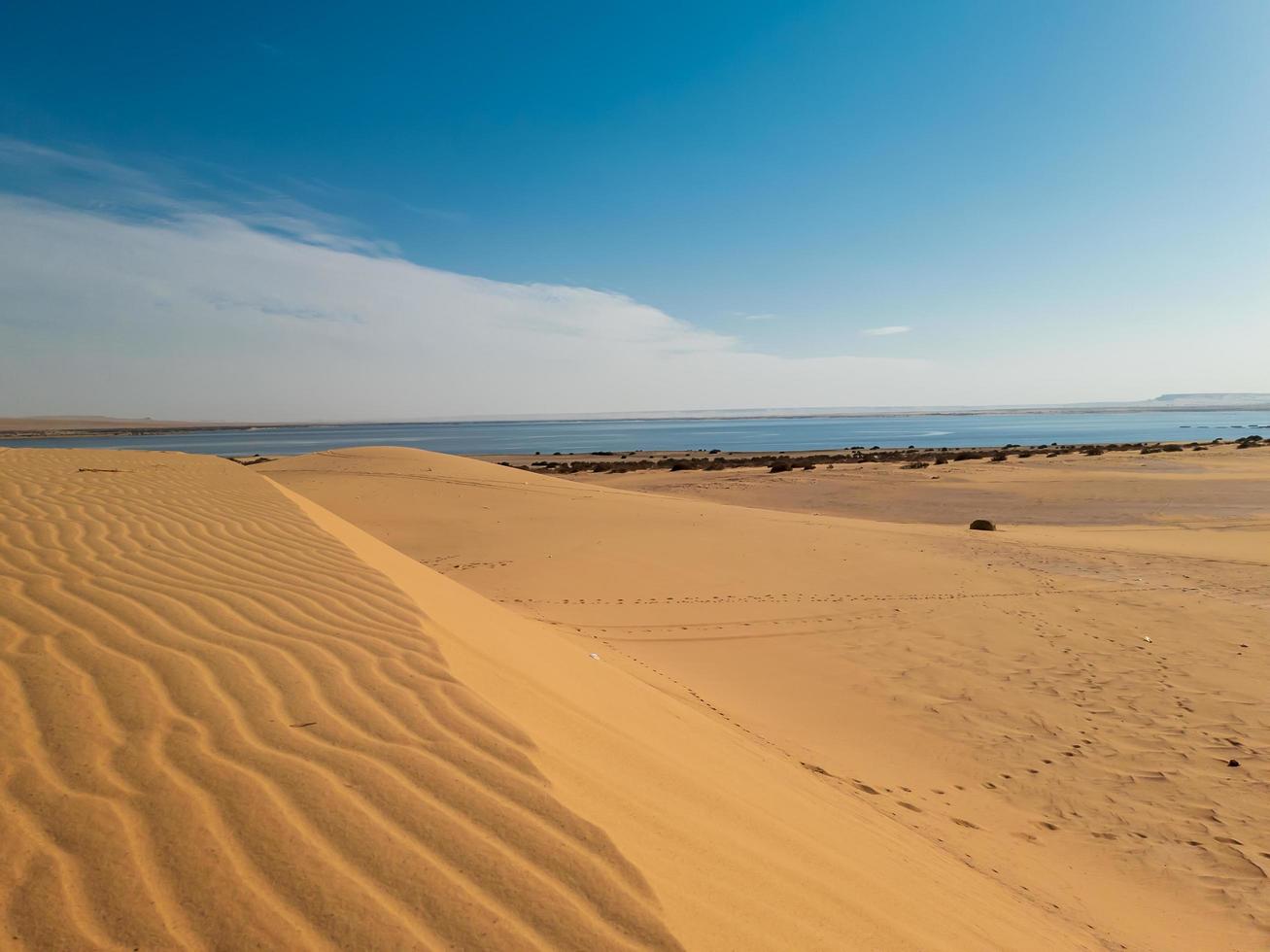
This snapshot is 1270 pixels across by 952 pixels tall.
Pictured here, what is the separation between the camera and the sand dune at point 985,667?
390 centimetres

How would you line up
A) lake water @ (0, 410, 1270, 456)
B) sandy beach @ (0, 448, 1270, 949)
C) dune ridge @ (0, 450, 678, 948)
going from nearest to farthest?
dune ridge @ (0, 450, 678, 948) < sandy beach @ (0, 448, 1270, 949) < lake water @ (0, 410, 1270, 456)

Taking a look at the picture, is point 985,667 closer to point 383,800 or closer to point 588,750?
point 588,750

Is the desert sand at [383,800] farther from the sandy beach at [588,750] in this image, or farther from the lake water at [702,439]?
the lake water at [702,439]

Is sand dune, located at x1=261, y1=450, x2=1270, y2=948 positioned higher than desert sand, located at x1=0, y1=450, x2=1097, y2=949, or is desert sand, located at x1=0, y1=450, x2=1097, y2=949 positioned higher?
desert sand, located at x1=0, y1=450, x2=1097, y2=949

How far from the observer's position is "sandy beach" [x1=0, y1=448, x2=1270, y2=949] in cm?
182

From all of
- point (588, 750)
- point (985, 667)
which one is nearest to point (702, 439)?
point (985, 667)

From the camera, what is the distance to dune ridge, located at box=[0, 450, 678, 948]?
1.68 metres

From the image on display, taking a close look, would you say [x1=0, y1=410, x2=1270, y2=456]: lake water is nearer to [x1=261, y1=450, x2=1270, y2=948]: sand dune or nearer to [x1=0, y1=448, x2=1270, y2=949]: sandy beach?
[x1=261, y1=450, x2=1270, y2=948]: sand dune

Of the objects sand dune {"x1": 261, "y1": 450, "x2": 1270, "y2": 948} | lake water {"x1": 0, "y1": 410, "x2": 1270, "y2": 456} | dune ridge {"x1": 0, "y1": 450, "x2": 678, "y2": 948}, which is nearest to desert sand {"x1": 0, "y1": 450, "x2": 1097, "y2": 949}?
dune ridge {"x1": 0, "y1": 450, "x2": 678, "y2": 948}

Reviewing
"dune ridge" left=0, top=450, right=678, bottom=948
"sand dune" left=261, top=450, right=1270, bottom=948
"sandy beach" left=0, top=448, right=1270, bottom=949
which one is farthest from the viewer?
"sand dune" left=261, top=450, right=1270, bottom=948

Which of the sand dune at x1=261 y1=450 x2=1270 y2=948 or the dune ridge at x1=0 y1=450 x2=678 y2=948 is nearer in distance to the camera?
the dune ridge at x1=0 y1=450 x2=678 y2=948

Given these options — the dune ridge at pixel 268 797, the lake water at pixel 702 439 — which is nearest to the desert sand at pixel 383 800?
the dune ridge at pixel 268 797

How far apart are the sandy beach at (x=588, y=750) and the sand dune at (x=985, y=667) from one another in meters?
0.04

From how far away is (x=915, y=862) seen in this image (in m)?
3.23
